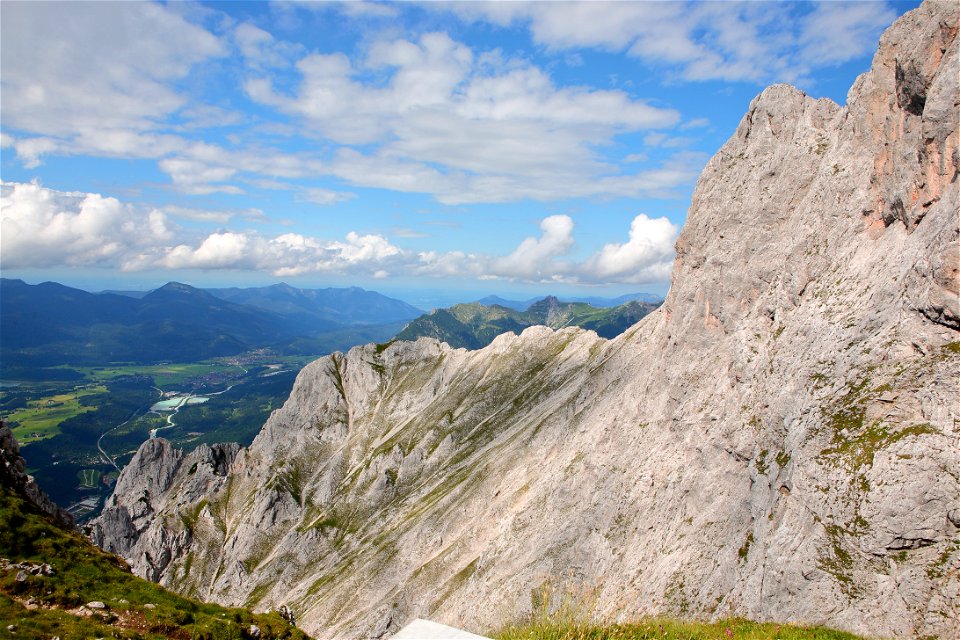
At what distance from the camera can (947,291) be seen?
3234 cm

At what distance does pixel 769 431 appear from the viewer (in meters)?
50.1

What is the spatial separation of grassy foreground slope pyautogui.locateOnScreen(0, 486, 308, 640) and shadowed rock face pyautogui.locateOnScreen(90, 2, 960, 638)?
1663 cm

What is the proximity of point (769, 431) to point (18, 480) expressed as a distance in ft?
245

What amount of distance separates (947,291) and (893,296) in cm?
568

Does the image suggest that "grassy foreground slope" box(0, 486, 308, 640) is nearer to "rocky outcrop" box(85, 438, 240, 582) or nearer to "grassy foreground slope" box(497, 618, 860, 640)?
"grassy foreground slope" box(497, 618, 860, 640)

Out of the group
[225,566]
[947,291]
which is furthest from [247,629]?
[225,566]

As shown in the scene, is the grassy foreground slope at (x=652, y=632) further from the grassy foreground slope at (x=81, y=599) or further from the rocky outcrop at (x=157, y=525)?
the rocky outcrop at (x=157, y=525)

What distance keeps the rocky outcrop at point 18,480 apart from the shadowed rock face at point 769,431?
42647 mm

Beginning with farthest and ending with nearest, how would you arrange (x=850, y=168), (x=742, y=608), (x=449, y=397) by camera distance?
(x=449, y=397) < (x=850, y=168) < (x=742, y=608)

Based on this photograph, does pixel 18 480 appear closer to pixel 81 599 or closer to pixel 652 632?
pixel 81 599

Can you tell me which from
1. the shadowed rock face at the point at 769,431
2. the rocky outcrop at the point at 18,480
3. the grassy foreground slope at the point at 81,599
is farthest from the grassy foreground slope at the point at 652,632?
the rocky outcrop at the point at 18,480

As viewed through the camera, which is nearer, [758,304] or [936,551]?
[936,551]

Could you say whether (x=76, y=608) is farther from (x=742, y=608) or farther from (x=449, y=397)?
(x=449, y=397)

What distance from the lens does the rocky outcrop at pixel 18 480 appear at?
45.2 meters
